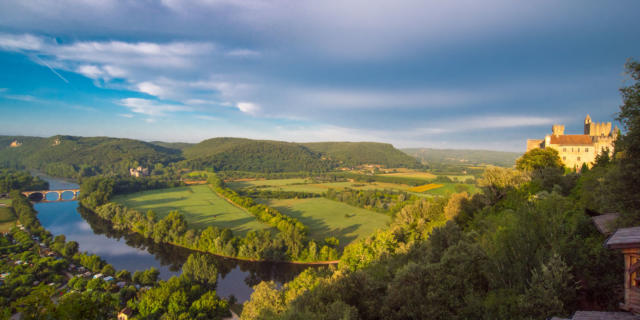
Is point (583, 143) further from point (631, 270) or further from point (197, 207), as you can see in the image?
point (197, 207)

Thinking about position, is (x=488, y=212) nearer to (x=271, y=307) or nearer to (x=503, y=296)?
(x=503, y=296)

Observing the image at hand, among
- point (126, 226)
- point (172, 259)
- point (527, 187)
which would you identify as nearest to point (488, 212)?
point (527, 187)

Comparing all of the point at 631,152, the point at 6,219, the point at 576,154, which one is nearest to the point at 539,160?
the point at 576,154

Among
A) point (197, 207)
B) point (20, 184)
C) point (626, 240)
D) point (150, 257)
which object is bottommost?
point (150, 257)

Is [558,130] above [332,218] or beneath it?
above

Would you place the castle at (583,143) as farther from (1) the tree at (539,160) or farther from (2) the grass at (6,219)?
(2) the grass at (6,219)

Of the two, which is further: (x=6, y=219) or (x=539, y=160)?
(x=6, y=219)
